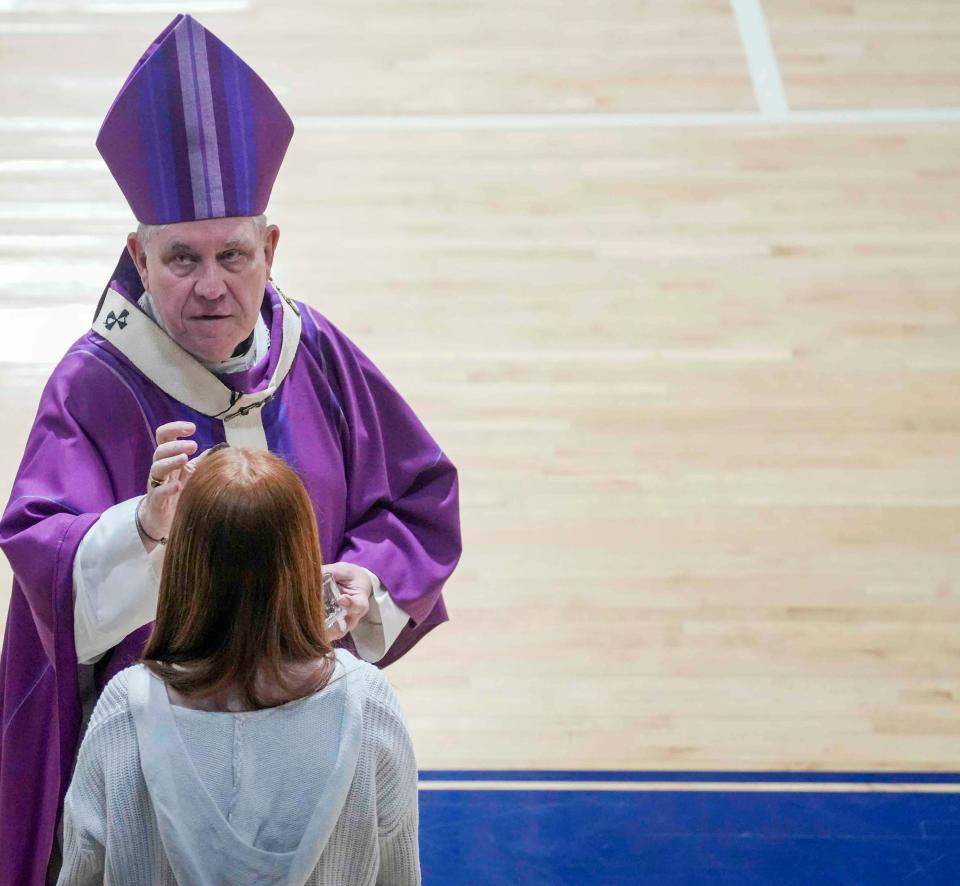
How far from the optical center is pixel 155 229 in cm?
264

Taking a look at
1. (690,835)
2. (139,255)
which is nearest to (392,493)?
(139,255)

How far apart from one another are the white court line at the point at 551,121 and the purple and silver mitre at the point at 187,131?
469 cm

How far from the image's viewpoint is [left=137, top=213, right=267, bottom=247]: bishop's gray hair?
8.67ft

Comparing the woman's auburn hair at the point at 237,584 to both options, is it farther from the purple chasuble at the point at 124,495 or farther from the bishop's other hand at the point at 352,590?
the bishop's other hand at the point at 352,590

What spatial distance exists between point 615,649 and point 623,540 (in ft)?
1.58

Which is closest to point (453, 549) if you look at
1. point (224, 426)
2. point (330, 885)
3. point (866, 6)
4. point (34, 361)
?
point (224, 426)

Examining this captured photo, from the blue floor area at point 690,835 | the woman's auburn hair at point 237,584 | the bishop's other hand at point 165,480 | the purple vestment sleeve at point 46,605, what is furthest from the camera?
the blue floor area at point 690,835

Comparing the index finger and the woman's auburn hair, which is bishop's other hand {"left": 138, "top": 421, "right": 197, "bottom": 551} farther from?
the woman's auburn hair

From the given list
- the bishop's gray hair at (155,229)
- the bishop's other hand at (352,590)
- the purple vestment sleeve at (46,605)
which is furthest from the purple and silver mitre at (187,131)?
the bishop's other hand at (352,590)

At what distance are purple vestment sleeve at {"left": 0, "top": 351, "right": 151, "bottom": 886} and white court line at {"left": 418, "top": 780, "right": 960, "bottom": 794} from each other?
5.41 ft

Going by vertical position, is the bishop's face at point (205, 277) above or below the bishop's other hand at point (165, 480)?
above

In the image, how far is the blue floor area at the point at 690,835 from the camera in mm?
3980

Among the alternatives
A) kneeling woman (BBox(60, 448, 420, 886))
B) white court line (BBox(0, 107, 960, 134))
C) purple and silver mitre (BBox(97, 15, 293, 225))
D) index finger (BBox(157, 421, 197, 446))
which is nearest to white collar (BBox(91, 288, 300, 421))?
purple and silver mitre (BBox(97, 15, 293, 225))

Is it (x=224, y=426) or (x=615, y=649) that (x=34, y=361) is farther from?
(x=224, y=426)
